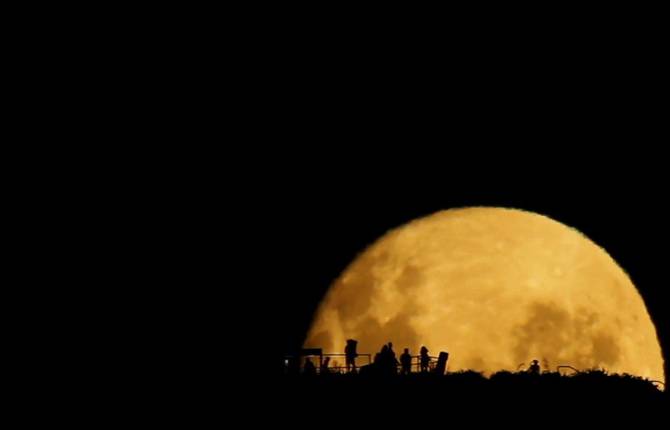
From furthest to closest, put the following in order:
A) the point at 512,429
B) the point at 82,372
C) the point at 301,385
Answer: the point at 82,372 < the point at 301,385 < the point at 512,429

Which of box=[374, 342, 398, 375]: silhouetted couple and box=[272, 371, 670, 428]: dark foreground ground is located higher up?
box=[374, 342, 398, 375]: silhouetted couple

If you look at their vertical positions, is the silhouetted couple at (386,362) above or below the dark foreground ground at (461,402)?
above

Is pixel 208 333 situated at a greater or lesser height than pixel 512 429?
greater

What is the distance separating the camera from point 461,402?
73.4ft

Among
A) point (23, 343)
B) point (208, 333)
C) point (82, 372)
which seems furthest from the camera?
point (208, 333)

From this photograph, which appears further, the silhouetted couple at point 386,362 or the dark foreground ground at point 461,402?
the silhouetted couple at point 386,362

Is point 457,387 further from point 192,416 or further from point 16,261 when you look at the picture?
point 16,261

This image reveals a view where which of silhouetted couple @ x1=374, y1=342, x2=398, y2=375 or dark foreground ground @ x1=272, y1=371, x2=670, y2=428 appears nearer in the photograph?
dark foreground ground @ x1=272, y1=371, x2=670, y2=428

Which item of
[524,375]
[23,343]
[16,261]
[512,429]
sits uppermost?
[16,261]

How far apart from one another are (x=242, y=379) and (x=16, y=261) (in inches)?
645

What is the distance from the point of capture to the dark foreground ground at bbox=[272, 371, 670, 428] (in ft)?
72.1

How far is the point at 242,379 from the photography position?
936 inches

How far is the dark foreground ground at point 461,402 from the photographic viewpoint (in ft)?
72.1

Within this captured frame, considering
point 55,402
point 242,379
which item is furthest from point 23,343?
point 242,379
